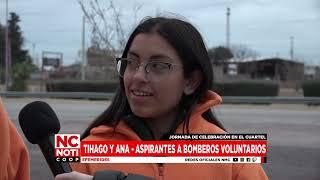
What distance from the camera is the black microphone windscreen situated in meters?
1.25

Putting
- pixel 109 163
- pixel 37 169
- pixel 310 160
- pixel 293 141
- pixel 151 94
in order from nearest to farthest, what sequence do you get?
pixel 109 163 < pixel 151 94 < pixel 37 169 < pixel 310 160 < pixel 293 141

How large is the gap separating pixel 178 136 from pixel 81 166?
A: 25cm

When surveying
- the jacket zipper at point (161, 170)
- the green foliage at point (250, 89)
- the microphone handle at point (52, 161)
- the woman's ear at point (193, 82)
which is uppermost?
the woman's ear at point (193, 82)

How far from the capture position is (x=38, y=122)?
49.6 inches

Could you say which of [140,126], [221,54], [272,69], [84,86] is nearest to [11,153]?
[140,126]

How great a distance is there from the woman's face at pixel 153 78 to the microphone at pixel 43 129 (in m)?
0.25

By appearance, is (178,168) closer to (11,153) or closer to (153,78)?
(153,78)

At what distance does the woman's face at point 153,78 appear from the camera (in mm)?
1438

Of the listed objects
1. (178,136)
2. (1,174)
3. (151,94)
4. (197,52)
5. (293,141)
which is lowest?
(293,141)

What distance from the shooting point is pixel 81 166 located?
141 centimetres

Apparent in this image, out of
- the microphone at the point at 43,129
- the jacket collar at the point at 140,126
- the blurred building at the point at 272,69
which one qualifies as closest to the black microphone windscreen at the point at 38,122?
the microphone at the point at 43,129

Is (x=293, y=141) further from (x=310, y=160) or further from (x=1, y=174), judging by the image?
(x=1, y=174)

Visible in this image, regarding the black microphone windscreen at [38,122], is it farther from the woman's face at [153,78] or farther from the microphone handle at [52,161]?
the woman's face at [153,78]

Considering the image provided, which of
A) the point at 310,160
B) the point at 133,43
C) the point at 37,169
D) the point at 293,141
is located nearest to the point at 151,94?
the point at 133,43
